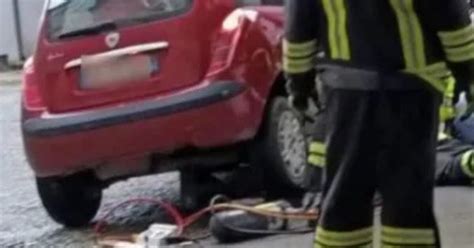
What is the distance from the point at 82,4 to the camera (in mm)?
8547

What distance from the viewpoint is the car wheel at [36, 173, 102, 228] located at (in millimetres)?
8703

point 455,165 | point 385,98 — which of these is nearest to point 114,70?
point 455,165

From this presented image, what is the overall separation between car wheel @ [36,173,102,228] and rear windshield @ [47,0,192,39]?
872 mm

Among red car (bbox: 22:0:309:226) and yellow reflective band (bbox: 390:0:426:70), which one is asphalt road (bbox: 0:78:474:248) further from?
yellow reflective band (bbox: 390:0:426:70)

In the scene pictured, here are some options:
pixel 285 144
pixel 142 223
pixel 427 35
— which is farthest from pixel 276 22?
pixel 427 35

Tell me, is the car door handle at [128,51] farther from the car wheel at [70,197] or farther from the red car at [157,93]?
the car wheel at [70,197]

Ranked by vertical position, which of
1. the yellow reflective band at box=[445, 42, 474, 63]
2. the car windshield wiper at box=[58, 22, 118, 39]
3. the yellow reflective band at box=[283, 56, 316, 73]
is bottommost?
the car windshield wiper at box=[58, 22, 118, 39]

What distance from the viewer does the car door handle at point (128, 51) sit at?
8.20 m

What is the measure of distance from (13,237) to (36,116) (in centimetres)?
82

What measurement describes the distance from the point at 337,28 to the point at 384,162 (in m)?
0.47

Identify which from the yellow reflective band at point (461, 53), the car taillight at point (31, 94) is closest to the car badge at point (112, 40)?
the car taillight at point (31, 94)

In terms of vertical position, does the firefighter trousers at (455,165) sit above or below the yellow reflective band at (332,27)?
below

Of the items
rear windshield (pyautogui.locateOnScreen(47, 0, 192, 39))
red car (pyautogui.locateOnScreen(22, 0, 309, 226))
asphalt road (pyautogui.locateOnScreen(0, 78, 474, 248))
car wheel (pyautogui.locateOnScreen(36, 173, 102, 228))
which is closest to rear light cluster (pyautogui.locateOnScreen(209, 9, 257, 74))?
red car (pyautogui.locateOnScreen(22, 0, 309, 226))

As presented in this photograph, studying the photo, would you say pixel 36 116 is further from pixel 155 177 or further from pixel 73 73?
pixel 155 177
